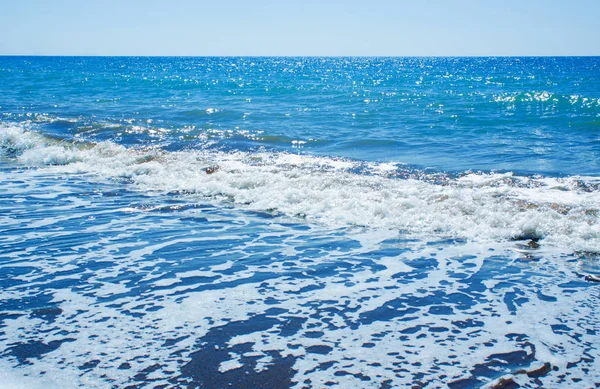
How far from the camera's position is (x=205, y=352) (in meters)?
4.35

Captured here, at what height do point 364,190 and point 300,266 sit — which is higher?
point 364,190

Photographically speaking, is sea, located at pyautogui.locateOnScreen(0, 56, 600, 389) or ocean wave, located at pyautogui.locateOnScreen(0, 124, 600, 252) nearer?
sea, located at pyautogui.locateOnScreen(0, 56, 600, 389)

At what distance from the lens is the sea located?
13.7 feet

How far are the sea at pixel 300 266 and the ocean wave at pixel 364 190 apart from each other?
5 cm

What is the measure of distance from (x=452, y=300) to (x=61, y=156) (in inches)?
494

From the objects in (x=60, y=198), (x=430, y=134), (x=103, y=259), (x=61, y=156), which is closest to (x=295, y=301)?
(x=103, y=259)

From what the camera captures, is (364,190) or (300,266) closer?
(300,266)

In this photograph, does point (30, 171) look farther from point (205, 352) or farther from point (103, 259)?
point (205, 352)

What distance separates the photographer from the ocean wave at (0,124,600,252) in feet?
26.6

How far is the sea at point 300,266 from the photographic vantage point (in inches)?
165

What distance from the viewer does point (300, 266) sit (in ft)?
21.3

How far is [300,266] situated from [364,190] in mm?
4224

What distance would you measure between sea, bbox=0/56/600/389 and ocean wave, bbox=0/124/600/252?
5cm

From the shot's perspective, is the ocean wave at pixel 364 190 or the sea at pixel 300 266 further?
the ocean wave at pixel 364 190
